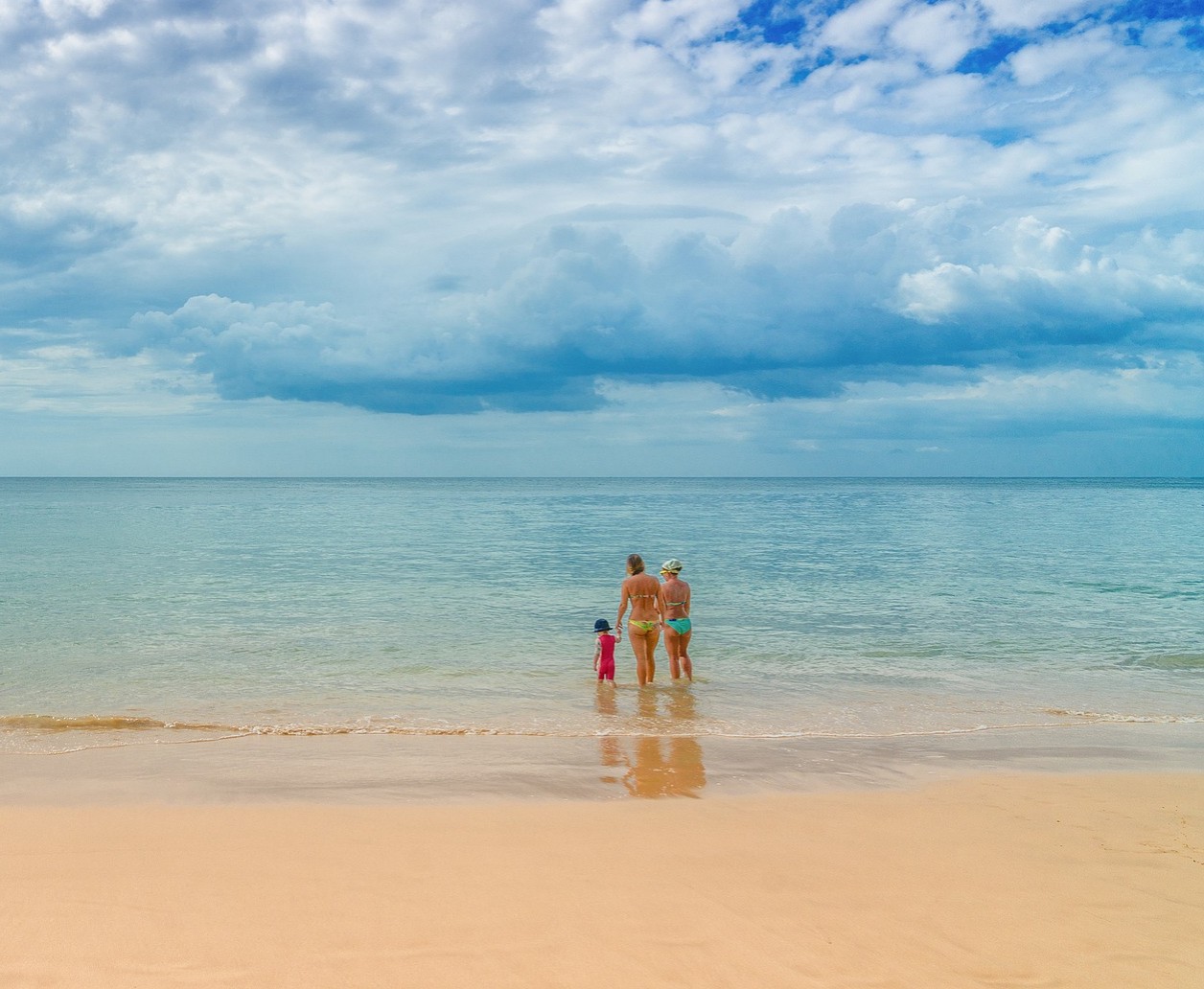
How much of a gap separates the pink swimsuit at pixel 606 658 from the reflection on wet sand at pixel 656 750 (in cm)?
20

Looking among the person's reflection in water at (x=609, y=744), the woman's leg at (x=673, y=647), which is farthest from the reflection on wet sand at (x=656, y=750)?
the woman's leg at (x=673, y=647)

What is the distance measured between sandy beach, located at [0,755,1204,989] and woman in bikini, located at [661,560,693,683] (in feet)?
18.7

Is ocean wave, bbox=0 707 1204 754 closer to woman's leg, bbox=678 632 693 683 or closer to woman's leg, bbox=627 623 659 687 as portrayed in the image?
woman's leg, bbox=627 623 659 687

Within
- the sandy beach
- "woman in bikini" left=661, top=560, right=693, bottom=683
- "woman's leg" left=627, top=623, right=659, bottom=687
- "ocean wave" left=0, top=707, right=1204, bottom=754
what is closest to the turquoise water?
"ocean wave" left=0, top=707, right=1204, bottom=754

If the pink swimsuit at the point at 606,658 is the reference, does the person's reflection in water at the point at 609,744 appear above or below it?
below

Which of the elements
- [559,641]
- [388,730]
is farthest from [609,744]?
[559,641]

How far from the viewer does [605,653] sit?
12.9 meters

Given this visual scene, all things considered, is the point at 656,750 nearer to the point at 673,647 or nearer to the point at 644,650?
the point at 644,650

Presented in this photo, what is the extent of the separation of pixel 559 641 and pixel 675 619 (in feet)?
11.5

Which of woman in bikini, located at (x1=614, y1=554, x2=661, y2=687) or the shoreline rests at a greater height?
woman in bikini, located at (x1=614, y1=554, x2=661, y2=687)

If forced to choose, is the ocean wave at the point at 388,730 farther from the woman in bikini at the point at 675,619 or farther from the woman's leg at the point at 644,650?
the woman in bikini at the point at 675,619

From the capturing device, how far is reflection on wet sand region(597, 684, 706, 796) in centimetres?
822

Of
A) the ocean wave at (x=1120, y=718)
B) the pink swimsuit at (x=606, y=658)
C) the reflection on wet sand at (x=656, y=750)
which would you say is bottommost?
the ocean wave at (x=1120, y=718)

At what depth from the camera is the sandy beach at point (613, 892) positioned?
15.5 feet
